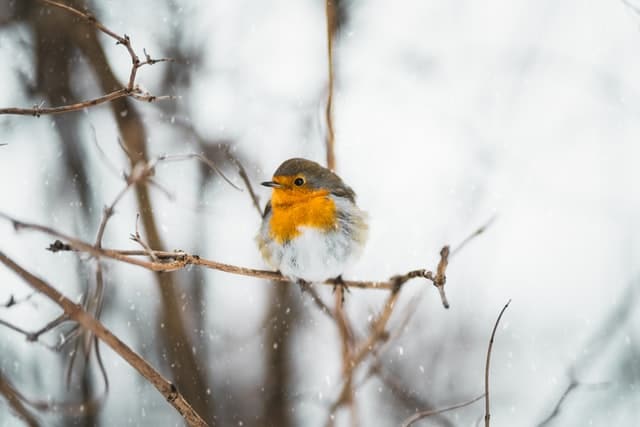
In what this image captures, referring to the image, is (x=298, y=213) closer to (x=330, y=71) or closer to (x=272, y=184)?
(x=272, y=184)

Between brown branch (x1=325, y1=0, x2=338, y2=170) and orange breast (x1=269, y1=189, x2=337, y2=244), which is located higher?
brown branch (x1=325, y1=0, x2=338, y2=170)

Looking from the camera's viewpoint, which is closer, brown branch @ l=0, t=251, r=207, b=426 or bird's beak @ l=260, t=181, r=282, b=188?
brown branch @ l=0, t=251, r=207, b=426

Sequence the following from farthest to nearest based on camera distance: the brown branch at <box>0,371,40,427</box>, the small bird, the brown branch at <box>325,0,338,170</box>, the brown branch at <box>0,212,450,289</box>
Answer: the small bird, the brown branch at <box>325,0,338,170</box>, the brown branch at <box>0,371,40,427</box>, the brown branch at <box>0,212,450,289</box>

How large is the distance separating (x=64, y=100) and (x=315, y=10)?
9.02ft

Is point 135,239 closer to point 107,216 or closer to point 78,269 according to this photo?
point 107,216

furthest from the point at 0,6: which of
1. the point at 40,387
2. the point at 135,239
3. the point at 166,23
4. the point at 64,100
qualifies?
the point at 135,239

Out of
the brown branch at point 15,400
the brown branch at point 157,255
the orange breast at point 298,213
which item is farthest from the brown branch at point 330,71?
the brown branch at point 15,400

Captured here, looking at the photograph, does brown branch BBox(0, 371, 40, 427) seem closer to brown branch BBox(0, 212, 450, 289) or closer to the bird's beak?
brown branch BBox(0, 212, 450, 289)

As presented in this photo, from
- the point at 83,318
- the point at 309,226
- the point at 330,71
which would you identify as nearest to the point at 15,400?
the point at 83,318

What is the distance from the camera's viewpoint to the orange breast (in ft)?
9.75

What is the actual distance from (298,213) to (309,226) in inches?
3.0

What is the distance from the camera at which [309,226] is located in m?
2.96

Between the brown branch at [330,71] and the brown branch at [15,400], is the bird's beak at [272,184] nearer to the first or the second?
the brown branch at [330,71]

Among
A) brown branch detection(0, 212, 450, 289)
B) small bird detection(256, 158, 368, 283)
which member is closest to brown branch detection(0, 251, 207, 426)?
brown branch detection(0, 212, 450, 289)
